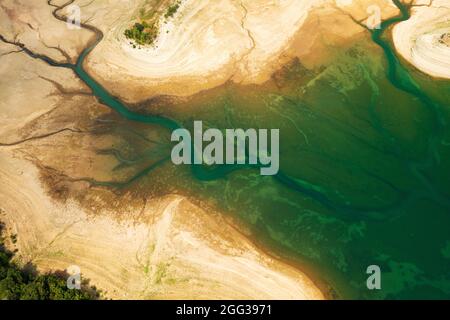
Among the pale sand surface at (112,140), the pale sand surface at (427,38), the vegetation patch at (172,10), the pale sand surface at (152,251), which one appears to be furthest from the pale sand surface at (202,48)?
the pale sand surface at (152,251)

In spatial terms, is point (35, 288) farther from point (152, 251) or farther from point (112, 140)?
point (112, 140)

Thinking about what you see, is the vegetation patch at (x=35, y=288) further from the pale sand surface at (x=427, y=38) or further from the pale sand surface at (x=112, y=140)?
the pale sand surface at (x=427, y=38)

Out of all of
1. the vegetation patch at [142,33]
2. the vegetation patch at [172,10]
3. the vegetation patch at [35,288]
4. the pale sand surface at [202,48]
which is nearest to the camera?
the vegetation patch at [35,288]

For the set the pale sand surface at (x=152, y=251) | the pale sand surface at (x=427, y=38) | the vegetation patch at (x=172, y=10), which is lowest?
the pale sand surface at (x=152, y=251)

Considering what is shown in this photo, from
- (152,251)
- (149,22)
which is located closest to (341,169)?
(152,251)

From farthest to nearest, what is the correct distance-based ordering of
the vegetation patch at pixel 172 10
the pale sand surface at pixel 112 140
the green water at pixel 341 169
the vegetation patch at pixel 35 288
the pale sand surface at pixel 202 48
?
the vegetation patch at pixel 172 10, the pale sand surface at pixel 202 48, the green water at pixel 341 169, the pale sand surface at pixel 112 140, the vegetation patch at pixel 35 288

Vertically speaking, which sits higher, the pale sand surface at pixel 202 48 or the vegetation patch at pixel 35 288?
the pale sand surface at pixel 202 48

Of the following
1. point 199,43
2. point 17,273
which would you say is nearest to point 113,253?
point 17,273
